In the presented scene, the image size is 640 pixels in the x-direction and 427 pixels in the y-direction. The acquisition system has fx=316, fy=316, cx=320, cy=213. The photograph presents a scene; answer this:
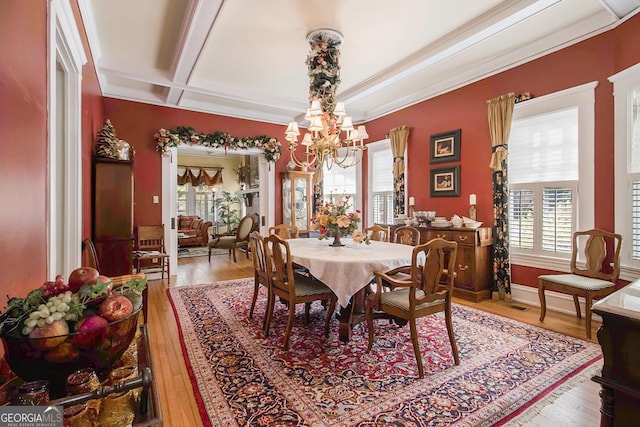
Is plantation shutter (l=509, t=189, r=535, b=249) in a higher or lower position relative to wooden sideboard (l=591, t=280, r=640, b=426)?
higher

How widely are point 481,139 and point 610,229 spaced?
5.87ft

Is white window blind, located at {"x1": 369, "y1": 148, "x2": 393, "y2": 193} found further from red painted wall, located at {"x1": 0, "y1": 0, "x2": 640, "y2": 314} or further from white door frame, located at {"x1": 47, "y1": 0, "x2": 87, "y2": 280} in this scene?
white door frame, located at {"x1": 47, "y1": 0, "x2": 87, "y2": 280}

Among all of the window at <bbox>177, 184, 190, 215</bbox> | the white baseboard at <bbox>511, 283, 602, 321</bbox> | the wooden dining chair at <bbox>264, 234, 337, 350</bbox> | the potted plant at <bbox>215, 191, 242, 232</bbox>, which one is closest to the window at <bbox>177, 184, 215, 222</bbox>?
the window at <bbox>177, 184, 190, 215</bbox>

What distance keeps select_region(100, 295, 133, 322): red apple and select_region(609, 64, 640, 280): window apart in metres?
4.04

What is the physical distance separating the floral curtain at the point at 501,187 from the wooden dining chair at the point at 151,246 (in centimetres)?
483

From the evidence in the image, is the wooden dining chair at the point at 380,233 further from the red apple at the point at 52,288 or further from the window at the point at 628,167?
the red apple at the point at 52,288

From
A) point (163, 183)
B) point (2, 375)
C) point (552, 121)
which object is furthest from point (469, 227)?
point (163, 183)

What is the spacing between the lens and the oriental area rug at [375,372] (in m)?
1.84

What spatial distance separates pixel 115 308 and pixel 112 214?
3332 millimetres

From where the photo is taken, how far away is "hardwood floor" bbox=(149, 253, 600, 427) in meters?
1.82

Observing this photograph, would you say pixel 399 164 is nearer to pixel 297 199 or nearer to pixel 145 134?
pixel 297 199

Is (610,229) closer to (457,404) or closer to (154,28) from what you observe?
(457,404)

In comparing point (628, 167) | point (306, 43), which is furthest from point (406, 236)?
Result: point (306, 43)

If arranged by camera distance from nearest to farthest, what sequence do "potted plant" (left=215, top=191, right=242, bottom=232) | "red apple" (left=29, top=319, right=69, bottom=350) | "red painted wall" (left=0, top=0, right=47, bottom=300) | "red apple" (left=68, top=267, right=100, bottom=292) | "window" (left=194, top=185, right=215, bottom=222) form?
"red apple" (left=29, top=319, right=69, bottom=350)
"red apple" (left=68, top=267, right=100, bottom=292)
"red painted wall" (left=0, top=0, right=47, bottom=300)
"potted plant" (left=215, top=191, right=242, bottom=232)
"window" (left=194, top=185, right=215, bottom=222)
